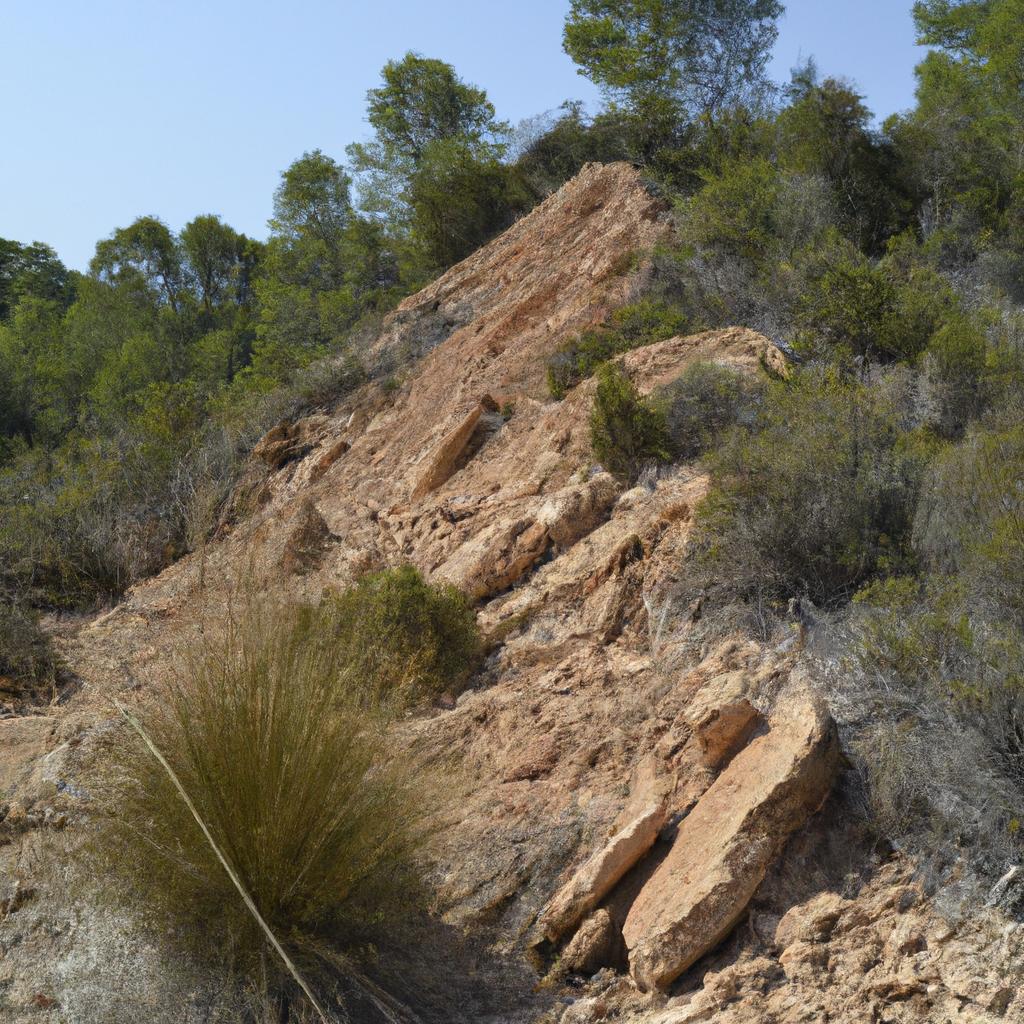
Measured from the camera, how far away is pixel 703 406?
8164mm

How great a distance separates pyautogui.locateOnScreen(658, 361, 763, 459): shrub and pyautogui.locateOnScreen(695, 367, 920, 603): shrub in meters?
1.22

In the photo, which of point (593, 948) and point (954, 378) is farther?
point (954, 378)

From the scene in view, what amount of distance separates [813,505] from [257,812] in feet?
11.5

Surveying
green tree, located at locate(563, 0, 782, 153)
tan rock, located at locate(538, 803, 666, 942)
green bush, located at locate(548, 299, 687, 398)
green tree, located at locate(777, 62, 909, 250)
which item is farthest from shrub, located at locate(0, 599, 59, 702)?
green tree, located at locate(563, 0, 782, 153)

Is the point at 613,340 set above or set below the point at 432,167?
below

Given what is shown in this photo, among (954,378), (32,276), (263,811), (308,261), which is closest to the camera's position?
(263,811)

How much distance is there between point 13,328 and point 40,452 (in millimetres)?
10654

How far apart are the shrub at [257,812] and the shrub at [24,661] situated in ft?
13.3

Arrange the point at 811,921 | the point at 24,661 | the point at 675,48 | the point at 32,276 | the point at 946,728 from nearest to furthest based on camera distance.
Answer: the point at 811,921
the point at 946,728
the point at 24,661
the point at 675,48
the point at 32,276

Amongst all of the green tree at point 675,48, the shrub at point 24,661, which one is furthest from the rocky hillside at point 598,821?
the green tree at point 675,48

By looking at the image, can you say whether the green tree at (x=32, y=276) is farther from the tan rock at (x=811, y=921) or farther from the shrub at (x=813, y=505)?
the tan rock at (x=811, y=921)

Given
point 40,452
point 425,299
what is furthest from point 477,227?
point 40,452

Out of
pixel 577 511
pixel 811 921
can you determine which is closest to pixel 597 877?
pixel 811 921

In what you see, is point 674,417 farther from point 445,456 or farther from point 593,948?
point 593,948
